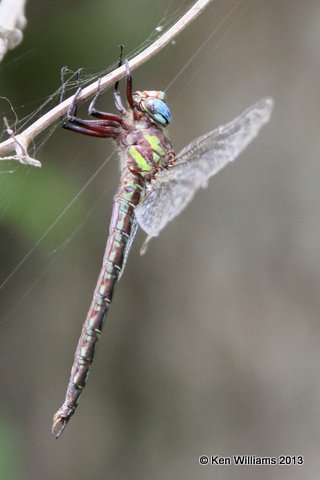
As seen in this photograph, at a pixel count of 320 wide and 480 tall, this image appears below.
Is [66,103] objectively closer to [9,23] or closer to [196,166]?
[9,23]

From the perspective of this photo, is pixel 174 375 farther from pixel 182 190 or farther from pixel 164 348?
pixel 182 190

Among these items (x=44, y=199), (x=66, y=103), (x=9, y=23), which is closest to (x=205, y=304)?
(x=44, y=199)

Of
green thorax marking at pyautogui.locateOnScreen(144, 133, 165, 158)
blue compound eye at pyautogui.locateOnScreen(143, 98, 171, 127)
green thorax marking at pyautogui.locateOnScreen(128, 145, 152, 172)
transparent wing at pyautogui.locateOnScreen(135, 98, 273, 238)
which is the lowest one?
transparent wing at pyautogui.locateOnScreen(135, 98, 273, 238)

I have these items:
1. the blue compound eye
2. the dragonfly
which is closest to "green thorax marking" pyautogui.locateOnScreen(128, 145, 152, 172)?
the dragonfly

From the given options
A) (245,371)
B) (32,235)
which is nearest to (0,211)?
(32,235)

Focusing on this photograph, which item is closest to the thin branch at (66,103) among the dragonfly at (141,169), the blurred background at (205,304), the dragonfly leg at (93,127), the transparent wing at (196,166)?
the dragonfly at (141,169)

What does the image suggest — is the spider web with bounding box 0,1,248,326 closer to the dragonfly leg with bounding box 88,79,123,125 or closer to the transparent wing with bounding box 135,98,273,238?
the dragonfly leg with bounding box 88,79,123,125
